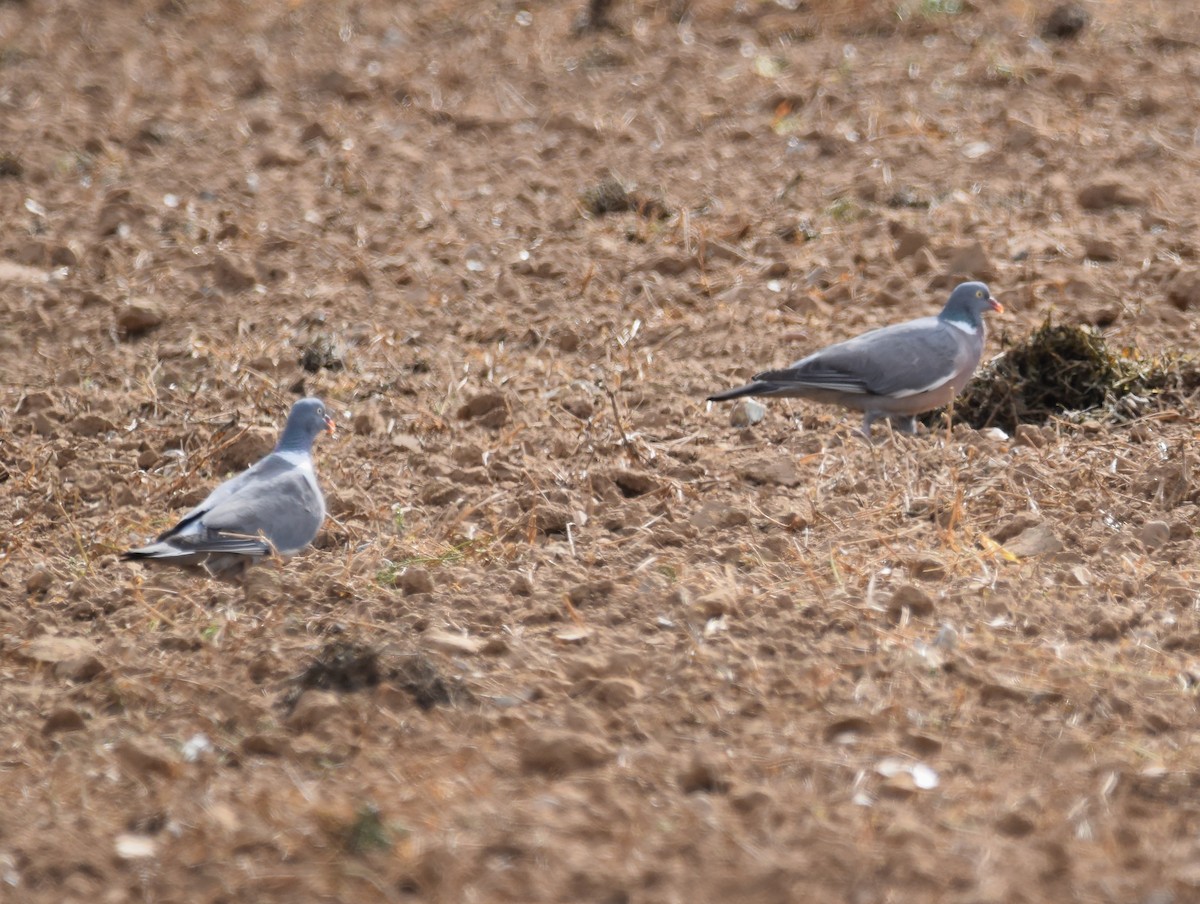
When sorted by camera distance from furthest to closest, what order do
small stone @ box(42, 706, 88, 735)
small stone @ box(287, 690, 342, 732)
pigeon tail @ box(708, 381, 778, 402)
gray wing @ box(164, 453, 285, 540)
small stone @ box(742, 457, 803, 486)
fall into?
pigeon tail @ box(708, 381, 778, 402) < small stone @ box(742, 457, 803, 486) < gray wing @ box(164, 453, 285, 540) < small stone @ box(42, 706, 88, 735) < small stone @ box(287, 690, 342, 732)

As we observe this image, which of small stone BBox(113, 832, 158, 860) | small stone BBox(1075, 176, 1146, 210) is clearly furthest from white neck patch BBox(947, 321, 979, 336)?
small stone BBox(113, 832, 158, 860)

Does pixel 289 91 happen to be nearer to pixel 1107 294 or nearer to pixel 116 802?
pixel 1107 294

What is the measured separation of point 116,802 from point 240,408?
322cm

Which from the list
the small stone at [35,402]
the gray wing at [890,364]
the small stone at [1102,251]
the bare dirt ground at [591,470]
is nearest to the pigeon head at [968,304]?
the gray wing at [890,364]

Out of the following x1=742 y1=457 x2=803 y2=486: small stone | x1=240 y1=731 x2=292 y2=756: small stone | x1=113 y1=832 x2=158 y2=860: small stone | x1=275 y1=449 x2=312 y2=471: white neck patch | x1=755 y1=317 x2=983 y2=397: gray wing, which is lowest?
x1=113 y1=832 x2=158 y2=860: small stone

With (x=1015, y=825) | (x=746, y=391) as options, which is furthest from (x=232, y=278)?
(x=1015, y=825)

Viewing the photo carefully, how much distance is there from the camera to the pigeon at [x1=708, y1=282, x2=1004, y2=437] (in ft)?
21.3

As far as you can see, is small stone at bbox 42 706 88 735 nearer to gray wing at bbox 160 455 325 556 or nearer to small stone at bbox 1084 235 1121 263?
gray wing at bbox 160 455 325 556

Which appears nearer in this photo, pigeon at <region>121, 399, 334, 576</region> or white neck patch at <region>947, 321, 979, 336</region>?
pigeon at <region>121, 399, 334, 576</region>

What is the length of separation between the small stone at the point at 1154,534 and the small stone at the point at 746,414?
6.16 ft

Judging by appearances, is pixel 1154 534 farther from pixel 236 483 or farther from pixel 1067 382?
pixel 236 483

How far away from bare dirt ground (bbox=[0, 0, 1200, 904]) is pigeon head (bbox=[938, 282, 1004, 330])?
1.39ft

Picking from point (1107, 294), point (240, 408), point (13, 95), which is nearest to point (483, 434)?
point (240, 408)

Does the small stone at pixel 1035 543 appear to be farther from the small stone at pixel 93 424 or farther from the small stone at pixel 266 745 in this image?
the small stone at pixel 93 424
